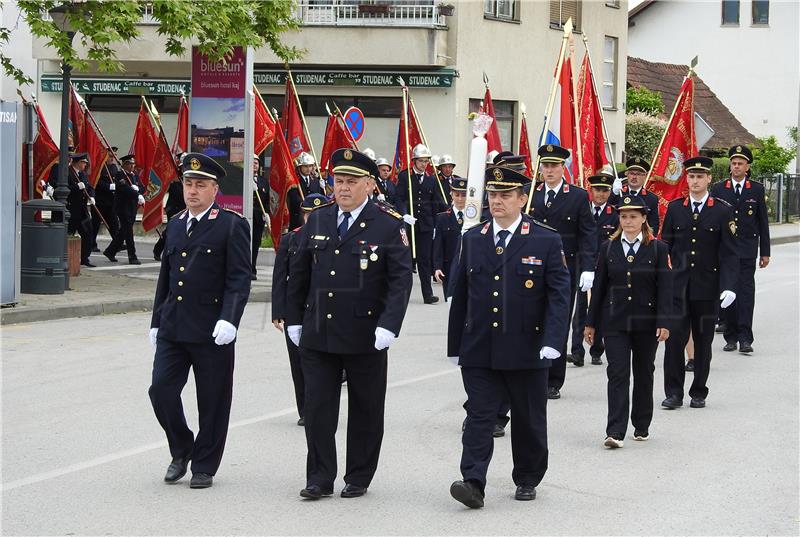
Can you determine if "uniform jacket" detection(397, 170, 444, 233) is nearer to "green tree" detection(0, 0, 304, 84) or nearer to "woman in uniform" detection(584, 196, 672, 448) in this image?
"green tree" detection(0, 0, 304, 84)

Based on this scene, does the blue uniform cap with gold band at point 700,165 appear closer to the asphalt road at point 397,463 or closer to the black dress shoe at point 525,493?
the asphalt road at point 397,463

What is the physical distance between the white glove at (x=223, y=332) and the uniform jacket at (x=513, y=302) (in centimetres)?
122

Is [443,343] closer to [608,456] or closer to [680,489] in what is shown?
[608,456]

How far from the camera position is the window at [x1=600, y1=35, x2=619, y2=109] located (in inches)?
1462

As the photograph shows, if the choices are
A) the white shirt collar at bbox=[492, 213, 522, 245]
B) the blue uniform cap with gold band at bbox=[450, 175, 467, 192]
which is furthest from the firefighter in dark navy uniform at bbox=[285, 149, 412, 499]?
the blue uniform cap with gold band at bbox=[450, 175, 467, 192]

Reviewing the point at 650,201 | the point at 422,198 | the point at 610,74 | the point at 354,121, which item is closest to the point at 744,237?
the point at 650,201

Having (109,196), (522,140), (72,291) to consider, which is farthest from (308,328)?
(109,196)

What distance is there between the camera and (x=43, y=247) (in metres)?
16.7

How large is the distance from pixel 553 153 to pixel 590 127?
13.6 feet

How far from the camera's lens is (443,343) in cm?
1397

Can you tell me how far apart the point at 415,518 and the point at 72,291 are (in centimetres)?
1170

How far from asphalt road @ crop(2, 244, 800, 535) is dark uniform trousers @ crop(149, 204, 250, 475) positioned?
304 millimetres

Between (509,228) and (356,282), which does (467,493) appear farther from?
(509,228)

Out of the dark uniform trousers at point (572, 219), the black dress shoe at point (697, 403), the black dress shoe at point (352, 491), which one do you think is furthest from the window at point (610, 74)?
the black dress shoe at point (352, 491)
